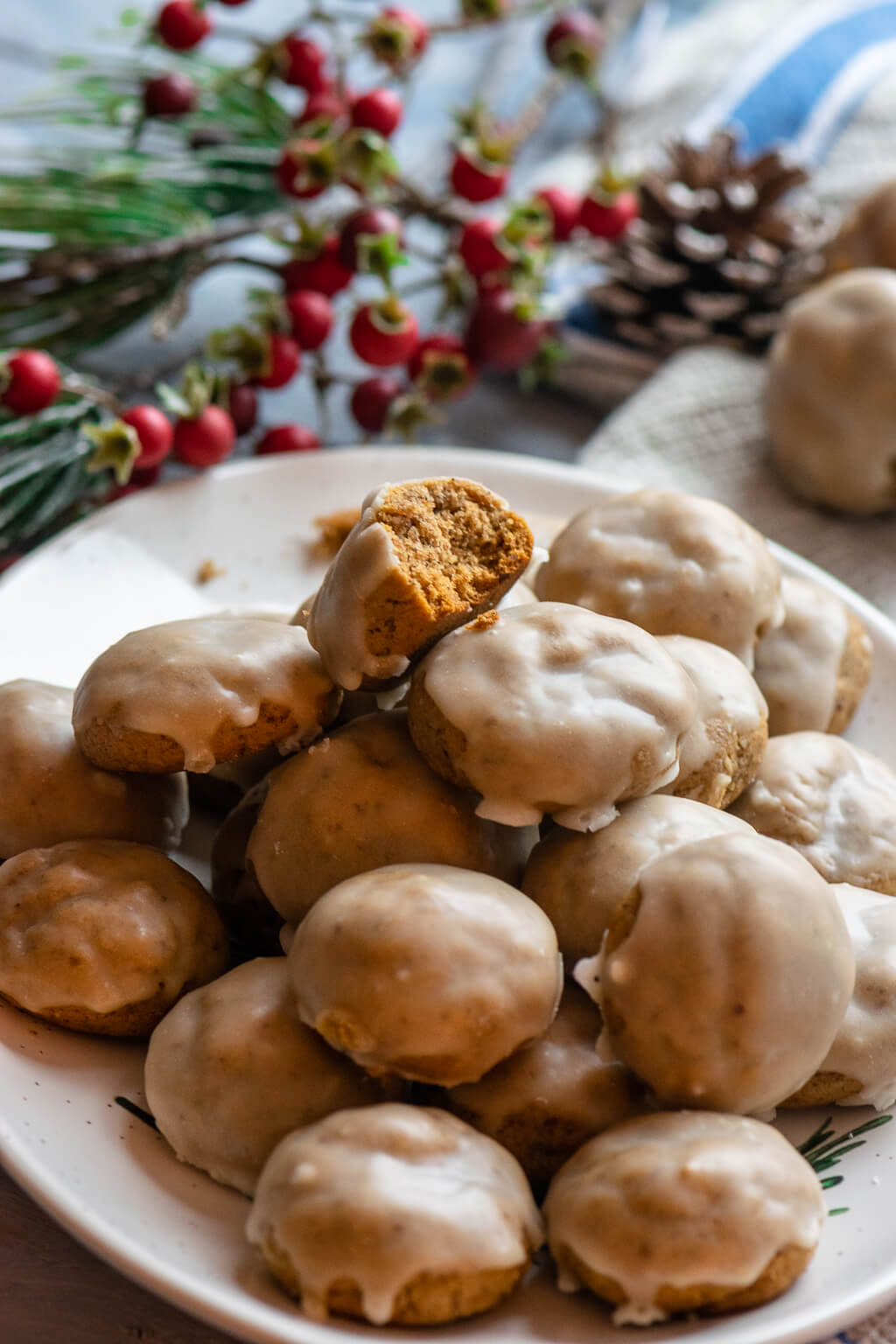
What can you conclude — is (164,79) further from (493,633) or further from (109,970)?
(109,970)

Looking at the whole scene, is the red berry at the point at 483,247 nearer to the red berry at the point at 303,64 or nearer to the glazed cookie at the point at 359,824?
the red berry at the point at 303,64

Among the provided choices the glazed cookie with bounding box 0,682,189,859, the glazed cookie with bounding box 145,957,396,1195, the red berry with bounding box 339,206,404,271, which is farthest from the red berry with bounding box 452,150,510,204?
the glazed cookie with bounding box 145,957,396,1195

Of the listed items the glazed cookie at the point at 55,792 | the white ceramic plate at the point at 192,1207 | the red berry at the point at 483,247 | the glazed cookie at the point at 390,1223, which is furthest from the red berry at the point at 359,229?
the glazed cookie at the point at 390,1223

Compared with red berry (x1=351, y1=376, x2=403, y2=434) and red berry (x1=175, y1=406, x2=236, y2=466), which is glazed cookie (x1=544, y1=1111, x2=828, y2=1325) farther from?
red berry (x1=351, y1=376, x2=403, y2=434)

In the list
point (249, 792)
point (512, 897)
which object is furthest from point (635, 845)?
point (249, 792)

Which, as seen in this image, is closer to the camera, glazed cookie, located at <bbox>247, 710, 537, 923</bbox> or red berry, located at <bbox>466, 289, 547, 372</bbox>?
glazed cookie, located at <bbox>247, 710, 537, 923</bbox>
